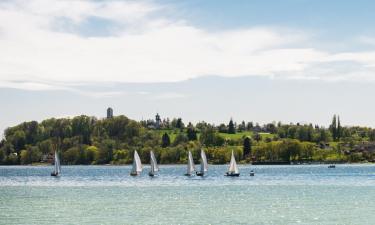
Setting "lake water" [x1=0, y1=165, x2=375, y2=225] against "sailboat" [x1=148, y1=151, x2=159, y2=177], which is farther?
"sailboat" [x1=148, y1=151, x2=159, y2=177]

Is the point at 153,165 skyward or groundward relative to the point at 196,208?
skyward

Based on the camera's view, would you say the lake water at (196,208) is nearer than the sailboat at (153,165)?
Yes

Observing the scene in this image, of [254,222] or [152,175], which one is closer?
[254,222]

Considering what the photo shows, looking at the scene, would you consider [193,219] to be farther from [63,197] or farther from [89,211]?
[63,197]

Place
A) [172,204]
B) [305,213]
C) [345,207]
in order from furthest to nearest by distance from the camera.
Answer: [172,204] → [345,207] → [305,213]

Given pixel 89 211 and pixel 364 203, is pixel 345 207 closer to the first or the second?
pixel 364 203

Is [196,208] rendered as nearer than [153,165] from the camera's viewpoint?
Yes

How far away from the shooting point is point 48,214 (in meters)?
81.5

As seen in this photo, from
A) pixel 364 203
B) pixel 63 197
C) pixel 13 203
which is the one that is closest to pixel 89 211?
pixel 13 203

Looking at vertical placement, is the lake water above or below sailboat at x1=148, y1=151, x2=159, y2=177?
below

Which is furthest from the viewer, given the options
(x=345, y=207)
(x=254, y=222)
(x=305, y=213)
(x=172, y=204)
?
(x=172, y=204)

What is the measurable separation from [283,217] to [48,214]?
24636 mm

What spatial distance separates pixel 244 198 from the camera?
105 meters

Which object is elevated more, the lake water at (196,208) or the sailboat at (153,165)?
the sailboat at (153,165)
